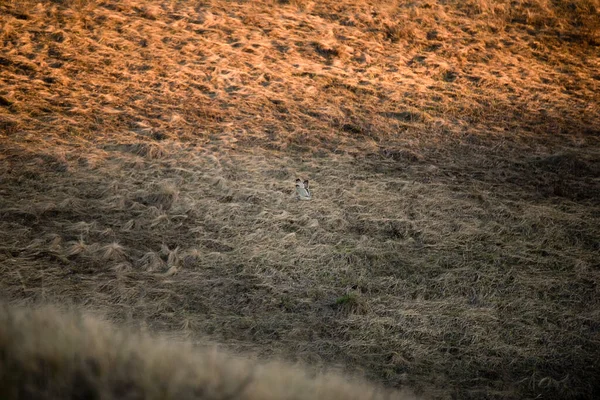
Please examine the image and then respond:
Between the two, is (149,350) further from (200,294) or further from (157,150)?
(157,150)

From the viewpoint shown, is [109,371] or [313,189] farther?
[313,189]

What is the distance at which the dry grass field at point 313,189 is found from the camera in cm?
405

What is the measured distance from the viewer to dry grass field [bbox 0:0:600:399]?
4.05 meters

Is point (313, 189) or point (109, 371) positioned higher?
point (109, 371)

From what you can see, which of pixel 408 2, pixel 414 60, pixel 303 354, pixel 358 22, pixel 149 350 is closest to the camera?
pixel 149 350

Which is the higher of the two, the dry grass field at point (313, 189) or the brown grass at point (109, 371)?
the brown grass at point (109, 371)

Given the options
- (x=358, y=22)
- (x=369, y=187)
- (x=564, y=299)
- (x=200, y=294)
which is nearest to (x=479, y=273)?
(x=564, y=299)

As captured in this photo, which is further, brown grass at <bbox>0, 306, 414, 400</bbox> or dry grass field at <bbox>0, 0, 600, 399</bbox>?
dry grass field at <bbox>0, 0, 600, 399</bbox>

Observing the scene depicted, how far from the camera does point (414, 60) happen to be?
379 inches

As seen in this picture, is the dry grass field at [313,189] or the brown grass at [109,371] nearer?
the brown grass at [109,371]

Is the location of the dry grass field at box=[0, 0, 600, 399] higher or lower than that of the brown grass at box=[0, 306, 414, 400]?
lower

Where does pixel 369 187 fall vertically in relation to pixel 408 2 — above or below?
below

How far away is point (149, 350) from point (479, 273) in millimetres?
3901

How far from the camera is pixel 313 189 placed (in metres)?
6.30
